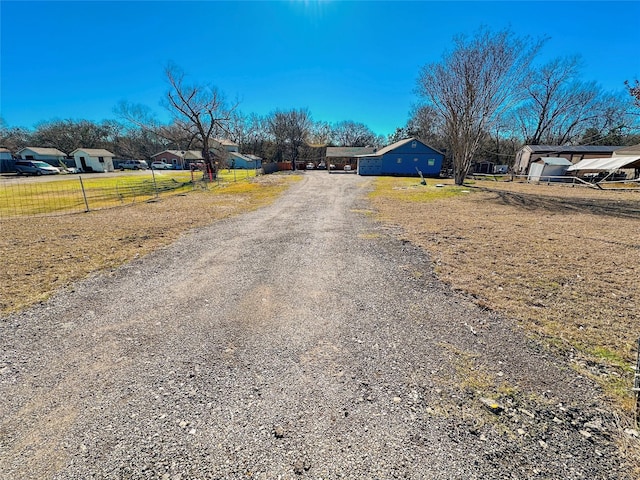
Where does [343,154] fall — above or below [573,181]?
above

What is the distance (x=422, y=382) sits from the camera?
7.96ft

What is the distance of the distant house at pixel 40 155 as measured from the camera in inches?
1754

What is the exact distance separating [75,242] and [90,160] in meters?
51.4

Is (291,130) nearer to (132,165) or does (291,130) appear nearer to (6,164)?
(132,165)

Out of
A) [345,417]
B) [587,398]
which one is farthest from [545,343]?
[345,417]

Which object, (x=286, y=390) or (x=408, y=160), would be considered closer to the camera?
(x=286, y=390)

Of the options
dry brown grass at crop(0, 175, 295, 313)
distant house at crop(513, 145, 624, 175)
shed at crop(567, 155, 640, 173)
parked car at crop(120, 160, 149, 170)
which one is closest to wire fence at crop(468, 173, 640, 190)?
shed at crop(567, 155, 640, 173)

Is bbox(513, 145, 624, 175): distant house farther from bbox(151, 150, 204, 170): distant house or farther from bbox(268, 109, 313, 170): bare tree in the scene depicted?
bbox(151, 150, 204, 170): distant house

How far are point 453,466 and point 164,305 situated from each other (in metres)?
3.59

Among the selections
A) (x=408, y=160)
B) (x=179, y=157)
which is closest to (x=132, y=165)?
(x=179, y=157)

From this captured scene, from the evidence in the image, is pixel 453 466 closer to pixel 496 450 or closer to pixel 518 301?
pixel 496 450

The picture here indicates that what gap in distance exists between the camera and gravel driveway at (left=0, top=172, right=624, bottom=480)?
1.76 m

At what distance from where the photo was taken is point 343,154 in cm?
4550

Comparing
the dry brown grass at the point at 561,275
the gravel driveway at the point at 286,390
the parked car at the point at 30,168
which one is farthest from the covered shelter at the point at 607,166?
the parked car at the point at 30,168
